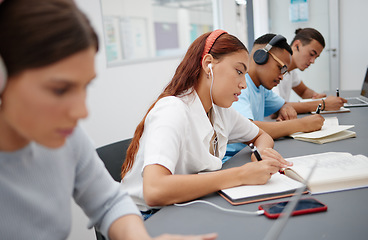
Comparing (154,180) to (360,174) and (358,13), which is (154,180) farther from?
(358,13)

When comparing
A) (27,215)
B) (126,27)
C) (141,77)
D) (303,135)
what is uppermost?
(126,27)

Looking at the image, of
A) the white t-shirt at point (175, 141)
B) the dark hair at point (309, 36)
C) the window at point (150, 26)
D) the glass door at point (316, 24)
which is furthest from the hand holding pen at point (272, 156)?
the glass door at point (316, 24)

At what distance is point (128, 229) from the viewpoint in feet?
2.81

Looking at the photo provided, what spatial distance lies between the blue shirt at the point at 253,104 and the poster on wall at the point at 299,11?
2.91 metres

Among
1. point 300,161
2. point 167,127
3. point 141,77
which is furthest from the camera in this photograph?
point 141,77

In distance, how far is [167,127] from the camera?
113cm

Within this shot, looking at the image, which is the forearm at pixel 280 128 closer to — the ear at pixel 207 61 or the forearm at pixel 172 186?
the ear at pixel 207 61

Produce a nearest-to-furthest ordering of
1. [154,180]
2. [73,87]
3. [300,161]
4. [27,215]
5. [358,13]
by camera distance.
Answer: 1. [73,87]
2. [27,215]
3. [154,180]
4. [300,161]
5. [358,13]

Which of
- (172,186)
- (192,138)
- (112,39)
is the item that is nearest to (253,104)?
(192,138)

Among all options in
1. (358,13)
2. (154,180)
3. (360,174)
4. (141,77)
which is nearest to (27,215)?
(154,180)

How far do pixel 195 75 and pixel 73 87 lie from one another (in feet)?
2.80

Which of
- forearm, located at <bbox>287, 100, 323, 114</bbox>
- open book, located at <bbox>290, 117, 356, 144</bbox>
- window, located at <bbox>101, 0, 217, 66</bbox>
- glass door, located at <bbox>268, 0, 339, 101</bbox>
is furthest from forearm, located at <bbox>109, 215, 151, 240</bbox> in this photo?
glass door, located at <bbox>268, 0, 339, 101</bbox>

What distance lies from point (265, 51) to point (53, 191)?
1.58 m

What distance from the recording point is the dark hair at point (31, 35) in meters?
0.52
